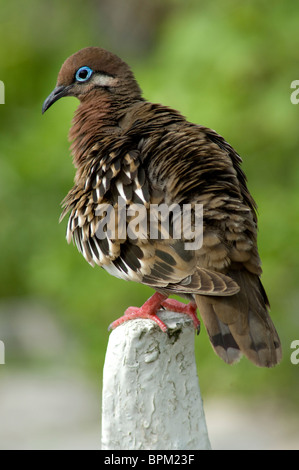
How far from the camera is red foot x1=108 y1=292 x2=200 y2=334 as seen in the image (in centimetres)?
342

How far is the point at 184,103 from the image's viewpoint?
7.32 m

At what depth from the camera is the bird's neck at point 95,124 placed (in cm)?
398

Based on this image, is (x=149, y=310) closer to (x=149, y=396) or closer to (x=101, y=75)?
(x=149, y=396)

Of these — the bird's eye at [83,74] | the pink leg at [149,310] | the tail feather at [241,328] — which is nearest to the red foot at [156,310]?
the pink leg at [149,310]

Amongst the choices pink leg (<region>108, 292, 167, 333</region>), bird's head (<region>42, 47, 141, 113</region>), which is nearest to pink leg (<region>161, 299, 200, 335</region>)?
pink leg (<region>108, 292, 167, 333</region>)

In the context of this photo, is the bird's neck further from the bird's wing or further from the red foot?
the red foot

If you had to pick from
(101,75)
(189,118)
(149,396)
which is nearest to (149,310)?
(149,396)

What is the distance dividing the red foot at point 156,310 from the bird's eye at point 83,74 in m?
1.37

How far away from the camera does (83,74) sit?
4.18 metres

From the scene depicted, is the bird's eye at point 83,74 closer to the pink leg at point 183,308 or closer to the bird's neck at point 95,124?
the bird's neck at point 95,124

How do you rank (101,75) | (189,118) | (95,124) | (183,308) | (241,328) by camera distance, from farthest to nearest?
(189,118) < (101,75) < (95,124) < (183,308) < (241,328)

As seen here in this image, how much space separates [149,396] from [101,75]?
193cm

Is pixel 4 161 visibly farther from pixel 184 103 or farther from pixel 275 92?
pixel 275 92

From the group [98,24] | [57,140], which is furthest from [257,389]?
[98,24]
